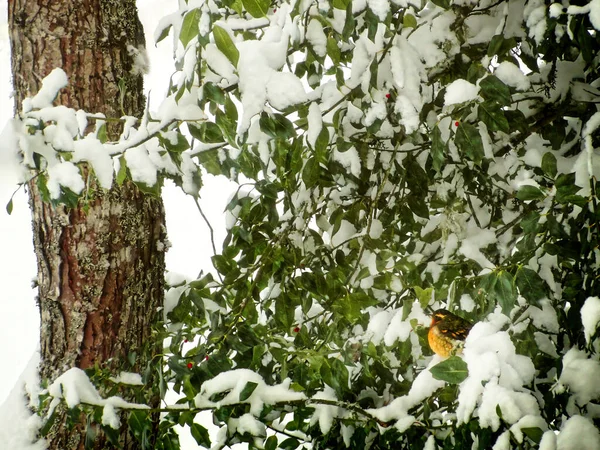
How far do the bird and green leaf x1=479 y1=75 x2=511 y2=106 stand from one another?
0.45m

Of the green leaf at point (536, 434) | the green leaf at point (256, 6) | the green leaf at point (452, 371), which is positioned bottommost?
the green leaf at point (536, 434)

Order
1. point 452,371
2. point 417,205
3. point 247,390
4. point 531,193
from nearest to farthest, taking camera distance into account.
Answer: point 452,371 → point 531,193 → point 247,390 → point 417,205

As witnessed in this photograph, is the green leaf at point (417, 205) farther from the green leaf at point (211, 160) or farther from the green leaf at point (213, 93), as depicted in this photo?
the green leaf at point (213, 93)

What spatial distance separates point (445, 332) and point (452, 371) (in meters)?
0.31

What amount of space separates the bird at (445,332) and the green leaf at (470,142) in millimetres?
347

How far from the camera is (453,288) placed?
1057 mm

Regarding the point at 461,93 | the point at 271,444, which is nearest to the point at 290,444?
the point at 271,444

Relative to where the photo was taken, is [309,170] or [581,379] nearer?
[581,379]

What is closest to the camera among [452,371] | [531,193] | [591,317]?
[591,317]

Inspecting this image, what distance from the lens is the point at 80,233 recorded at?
1.17 m

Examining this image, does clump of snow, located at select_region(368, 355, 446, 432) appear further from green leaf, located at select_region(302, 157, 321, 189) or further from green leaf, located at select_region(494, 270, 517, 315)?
green leaf, located at select_region(302, 157, 321, 189)

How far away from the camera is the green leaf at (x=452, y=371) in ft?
2.50

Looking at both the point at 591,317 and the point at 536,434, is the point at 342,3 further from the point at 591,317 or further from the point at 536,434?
the point at 536,434

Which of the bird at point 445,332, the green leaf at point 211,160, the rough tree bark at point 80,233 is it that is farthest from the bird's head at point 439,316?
the rough tree bark at point 80,233
